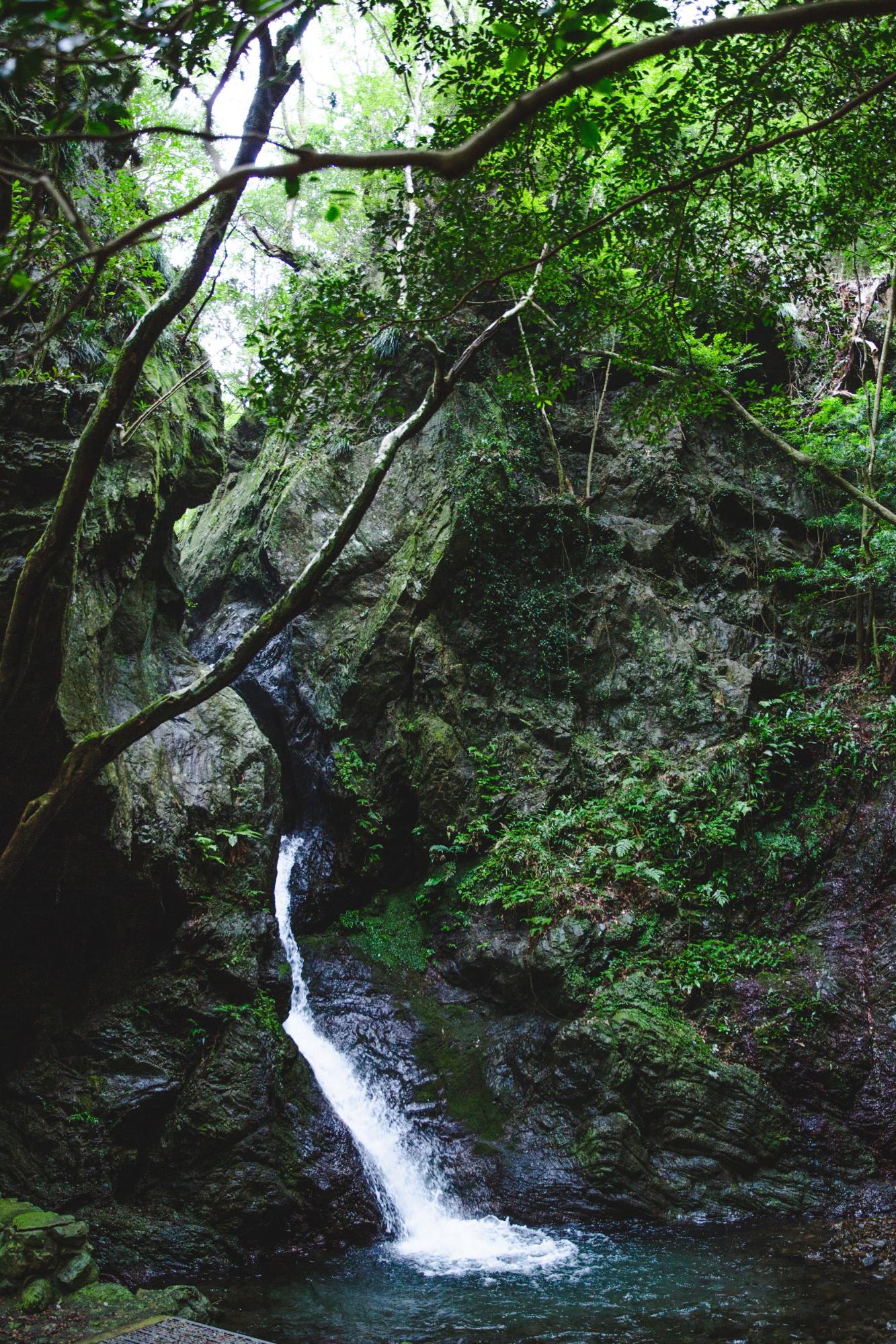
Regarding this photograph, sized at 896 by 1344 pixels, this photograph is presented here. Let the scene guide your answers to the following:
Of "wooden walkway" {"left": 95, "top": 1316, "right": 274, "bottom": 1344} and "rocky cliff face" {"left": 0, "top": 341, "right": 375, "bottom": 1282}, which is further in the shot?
"rocky cliff face" {"left": 0, "top": 341, "right": 375, "bottom": 1282}

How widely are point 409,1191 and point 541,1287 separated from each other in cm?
216

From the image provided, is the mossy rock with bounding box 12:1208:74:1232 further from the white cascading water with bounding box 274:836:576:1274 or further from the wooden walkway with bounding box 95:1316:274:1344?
the white cascading water with bounding box 274:836:576:1274

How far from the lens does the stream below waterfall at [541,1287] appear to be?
19.1ft

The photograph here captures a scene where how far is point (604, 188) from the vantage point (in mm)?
8039

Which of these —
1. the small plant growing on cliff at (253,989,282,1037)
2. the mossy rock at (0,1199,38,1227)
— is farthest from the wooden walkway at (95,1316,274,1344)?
the small plant growing on cliff at (253,989,282,1037)

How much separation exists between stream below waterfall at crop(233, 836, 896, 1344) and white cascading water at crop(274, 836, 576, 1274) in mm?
18

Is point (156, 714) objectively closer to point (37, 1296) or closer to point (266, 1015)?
point (37, 1296)

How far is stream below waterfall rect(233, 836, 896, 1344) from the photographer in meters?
→ 5.84

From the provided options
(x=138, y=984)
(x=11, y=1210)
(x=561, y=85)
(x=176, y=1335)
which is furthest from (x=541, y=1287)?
(x=561, y=85)

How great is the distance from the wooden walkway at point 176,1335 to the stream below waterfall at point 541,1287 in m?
1.23

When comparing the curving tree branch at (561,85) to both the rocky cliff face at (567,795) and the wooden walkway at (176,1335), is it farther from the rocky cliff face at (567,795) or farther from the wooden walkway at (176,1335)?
the rocky cliff face at (567,795)

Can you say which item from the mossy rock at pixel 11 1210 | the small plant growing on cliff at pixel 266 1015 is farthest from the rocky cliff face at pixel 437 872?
the mossy rock at pixel 11 1210

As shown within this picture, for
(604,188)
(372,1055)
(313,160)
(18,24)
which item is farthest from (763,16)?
(372,1055)

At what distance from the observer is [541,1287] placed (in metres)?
6.66
